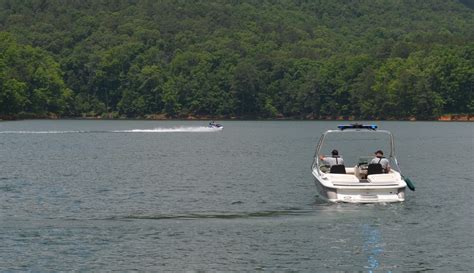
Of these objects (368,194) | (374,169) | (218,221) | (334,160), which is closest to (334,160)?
(334,160)

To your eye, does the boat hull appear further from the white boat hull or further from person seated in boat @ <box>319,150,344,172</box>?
person seated in boat @ <box>319,150,344,172</box>

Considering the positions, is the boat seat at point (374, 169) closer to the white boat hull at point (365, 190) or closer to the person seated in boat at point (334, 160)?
the white boat hull at point (365, 190)

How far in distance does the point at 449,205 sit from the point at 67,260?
2600 centimetres

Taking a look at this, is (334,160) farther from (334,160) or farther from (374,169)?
(374,169)

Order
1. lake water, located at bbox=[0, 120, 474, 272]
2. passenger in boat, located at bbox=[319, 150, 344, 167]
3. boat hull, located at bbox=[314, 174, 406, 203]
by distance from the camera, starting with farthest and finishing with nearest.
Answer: passenger in boat, located at bbox=[319, 150, 344, 167] < boat hull, located at bbox=[314, 174, 406, 203] < lake water, located at bbox=[0, 120, 474, 272]

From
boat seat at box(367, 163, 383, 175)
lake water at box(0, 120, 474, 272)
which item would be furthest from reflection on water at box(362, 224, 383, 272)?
boat seat at box(367, 163, 383, 175)

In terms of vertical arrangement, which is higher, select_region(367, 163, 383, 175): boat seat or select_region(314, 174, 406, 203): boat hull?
select_region(367, 163, 383, 175): boat seat

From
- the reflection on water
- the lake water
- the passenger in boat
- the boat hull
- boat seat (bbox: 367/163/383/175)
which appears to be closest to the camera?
the reflection on water

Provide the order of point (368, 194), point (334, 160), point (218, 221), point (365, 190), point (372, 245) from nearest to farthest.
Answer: point (372, 245) → point (218, 221) → point (365, 190) → point (368, 194) → point (334, 160)

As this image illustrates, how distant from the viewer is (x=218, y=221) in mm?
47938

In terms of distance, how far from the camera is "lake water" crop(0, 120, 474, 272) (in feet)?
125

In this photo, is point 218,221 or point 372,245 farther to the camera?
point 218,221

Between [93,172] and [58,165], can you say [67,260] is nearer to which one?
[93,172]

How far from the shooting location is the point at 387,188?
50281 millimetres
